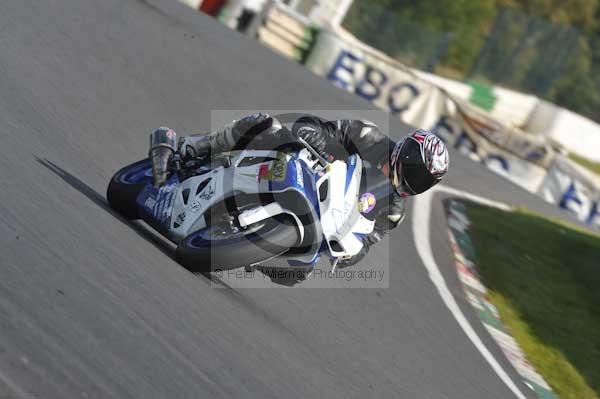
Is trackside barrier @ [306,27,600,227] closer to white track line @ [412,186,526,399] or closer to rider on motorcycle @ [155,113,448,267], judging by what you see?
white track line @ [412,186,526,399]

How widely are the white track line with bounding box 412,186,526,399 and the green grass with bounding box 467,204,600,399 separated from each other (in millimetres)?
528

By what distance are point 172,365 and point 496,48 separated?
23.2 metres

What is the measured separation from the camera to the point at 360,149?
6.56 meters

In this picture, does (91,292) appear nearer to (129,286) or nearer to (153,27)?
(129,286)

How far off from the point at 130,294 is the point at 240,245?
0.86 metres

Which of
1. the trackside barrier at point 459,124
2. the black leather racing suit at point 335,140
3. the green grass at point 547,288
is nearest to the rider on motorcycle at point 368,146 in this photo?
the black leather racing suit at point 335,140

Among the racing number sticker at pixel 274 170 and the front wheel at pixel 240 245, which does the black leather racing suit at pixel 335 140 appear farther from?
the front wheel at pixel 240 245

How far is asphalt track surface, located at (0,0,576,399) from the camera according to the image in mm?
4367

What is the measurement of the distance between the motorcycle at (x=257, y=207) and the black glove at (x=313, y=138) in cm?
4

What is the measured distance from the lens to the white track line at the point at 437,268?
7.86 meters

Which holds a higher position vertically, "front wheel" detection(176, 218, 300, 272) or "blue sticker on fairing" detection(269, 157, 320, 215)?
"blue sticker on fairing" detection(269, 157, 320, 215)

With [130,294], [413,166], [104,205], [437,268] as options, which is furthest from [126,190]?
[437,268]

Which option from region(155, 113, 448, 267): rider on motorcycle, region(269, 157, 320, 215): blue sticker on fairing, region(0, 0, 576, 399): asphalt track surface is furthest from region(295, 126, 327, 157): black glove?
region(0, 0, 576, 399): asphalt track surface

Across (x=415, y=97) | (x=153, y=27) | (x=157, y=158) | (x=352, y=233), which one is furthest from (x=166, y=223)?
(x=415, y=97)
